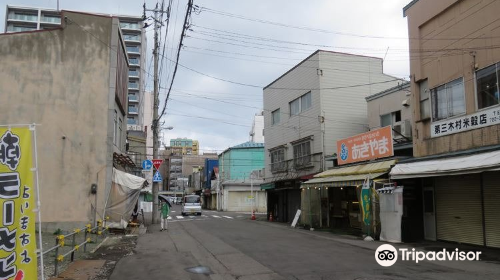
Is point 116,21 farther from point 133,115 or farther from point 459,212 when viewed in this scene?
point 133,115

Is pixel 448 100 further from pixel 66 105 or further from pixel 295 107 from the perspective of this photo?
pixel 66 105

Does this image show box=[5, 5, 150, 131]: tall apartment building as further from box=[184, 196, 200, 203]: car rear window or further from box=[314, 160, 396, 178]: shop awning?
box=[314, 160, 396, 178]: shop awning

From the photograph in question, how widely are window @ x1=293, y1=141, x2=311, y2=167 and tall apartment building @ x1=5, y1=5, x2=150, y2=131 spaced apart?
48.6m

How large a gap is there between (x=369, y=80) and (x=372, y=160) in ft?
31.3

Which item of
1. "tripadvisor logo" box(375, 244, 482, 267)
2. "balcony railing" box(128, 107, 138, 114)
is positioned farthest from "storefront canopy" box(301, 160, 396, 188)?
"balcony railing" box(128, 107, 138, 114)

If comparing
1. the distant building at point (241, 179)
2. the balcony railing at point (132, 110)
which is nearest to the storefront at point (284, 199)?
the distant building at point (241, 179)

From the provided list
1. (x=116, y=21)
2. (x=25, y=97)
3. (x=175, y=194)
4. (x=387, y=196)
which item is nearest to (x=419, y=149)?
(x=387, y=196)

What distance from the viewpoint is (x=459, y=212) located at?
49.5 feet

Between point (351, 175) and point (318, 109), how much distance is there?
7643mm

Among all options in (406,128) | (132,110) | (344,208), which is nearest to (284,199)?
(344,208)

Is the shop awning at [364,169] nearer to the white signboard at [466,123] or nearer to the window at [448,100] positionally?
the white signboard at [466,123]

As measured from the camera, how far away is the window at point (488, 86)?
13079 mm

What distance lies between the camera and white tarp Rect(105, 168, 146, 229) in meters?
18.8

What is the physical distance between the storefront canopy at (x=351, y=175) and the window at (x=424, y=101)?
2332mm
